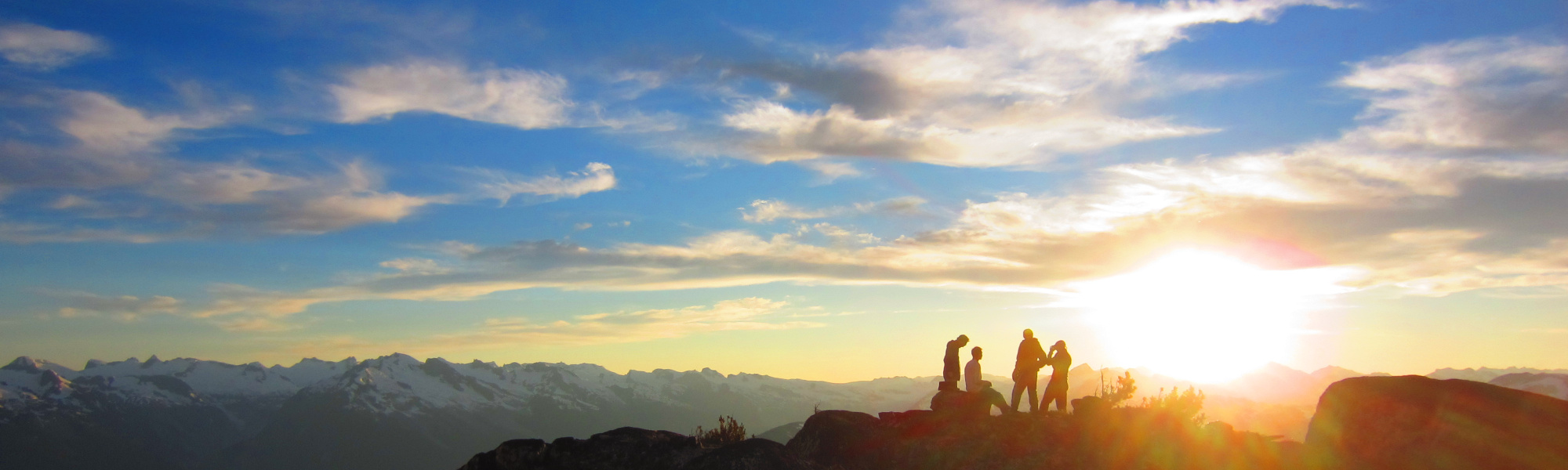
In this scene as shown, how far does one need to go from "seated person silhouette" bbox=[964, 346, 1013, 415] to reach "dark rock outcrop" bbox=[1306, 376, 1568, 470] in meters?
7.77

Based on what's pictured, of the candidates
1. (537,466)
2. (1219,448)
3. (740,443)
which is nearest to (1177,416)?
(1219,448)

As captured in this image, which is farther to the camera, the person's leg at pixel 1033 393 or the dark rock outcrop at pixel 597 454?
the person's leg at pixel 1033 393

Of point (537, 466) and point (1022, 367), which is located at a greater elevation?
point (1022, 367)

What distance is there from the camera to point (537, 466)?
18.5 m

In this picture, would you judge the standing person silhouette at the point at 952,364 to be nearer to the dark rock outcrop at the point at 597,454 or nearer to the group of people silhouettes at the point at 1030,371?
the group of people silhouettes at the point at 1030,371

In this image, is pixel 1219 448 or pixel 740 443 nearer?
pixel 740 443

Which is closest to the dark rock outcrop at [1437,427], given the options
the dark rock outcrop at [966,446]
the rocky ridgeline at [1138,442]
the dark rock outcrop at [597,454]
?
the rocky ridgeline at [1138,442]

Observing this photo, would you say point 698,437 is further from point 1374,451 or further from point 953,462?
point 1374,451

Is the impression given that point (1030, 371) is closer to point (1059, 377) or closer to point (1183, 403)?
point (1059, 377)

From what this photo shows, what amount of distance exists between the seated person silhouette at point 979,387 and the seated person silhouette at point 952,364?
0.54 m

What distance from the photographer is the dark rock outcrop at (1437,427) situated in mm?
18562

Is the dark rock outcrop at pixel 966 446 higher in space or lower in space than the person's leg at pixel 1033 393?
lower

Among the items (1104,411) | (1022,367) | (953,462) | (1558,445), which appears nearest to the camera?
(1558,445)

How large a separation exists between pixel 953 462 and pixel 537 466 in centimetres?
1014
